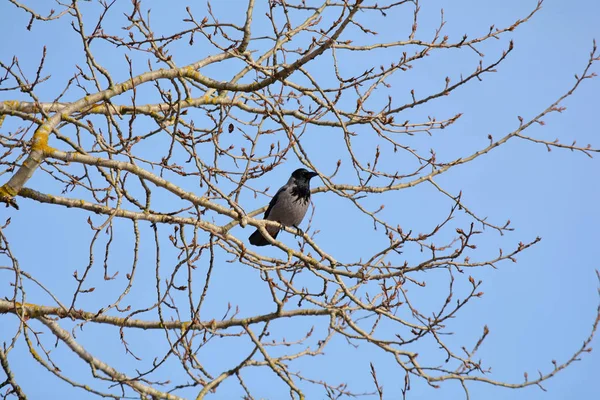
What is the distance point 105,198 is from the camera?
609 centimetres

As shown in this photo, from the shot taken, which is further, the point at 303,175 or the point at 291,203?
the point at 303,175

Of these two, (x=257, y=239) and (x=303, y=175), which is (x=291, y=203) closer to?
(x=303, y=175)

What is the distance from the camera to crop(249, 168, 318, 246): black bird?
8547 millimetres

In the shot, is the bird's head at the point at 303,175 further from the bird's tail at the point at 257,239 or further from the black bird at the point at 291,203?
the bird's tail at the point at 257,239

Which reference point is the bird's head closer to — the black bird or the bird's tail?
the black bird

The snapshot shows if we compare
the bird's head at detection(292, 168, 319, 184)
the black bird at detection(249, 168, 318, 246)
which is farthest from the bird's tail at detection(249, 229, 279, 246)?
the bird's head at detection(292, 168, 319, 184)

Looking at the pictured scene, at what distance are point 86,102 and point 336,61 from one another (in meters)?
2.04

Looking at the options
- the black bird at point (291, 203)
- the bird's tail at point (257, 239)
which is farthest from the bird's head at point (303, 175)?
the bird's tail at point (257, 239)

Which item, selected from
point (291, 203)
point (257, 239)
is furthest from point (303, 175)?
point (257, 239)

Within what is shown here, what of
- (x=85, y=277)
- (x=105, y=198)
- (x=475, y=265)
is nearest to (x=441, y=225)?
(x=475, y=265)

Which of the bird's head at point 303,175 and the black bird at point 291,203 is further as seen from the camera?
the bird's head at point 303,175

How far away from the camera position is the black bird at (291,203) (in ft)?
28.0

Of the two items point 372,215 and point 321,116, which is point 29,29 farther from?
point 372,215

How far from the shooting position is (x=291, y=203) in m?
8.54
